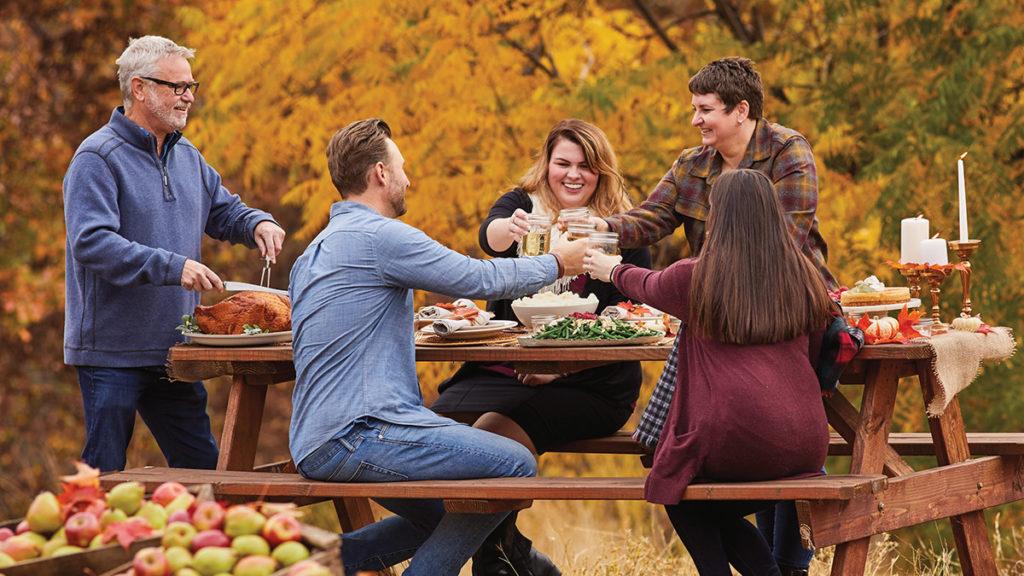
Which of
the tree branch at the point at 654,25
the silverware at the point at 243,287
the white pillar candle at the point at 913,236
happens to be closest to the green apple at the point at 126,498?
the silverware at the point at 243,287

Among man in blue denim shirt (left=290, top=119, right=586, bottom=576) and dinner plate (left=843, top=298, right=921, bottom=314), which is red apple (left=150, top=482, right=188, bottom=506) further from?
dinner plate (left=843, top=298, right=921, bottom=314)

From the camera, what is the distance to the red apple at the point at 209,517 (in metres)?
2.84

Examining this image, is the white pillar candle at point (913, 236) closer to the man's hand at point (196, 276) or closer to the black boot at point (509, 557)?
the black boot at point (509, 557)

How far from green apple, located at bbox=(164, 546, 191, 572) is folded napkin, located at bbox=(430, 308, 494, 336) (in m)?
2.11

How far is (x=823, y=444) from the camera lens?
420cm

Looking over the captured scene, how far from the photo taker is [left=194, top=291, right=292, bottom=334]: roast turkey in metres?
4.93

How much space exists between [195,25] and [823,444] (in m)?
6.39

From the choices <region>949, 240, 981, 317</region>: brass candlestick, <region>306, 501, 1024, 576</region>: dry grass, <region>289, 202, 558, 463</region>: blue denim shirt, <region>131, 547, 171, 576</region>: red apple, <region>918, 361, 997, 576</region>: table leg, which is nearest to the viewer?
<region>131, 547, 171, 576</region>: red apple

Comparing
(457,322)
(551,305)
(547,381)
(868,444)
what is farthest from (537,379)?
(868,444)

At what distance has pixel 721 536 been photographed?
441 centimetres

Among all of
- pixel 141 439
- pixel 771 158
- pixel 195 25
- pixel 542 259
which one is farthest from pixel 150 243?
pixel 141 439

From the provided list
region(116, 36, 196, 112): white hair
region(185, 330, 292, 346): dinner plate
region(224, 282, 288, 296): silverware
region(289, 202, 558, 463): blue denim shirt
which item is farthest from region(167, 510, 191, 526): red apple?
region(116, 36, 196, 112): white hair

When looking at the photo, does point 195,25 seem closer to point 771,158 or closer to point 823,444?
point 771,158

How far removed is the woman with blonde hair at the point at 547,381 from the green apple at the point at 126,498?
7.02 feet
